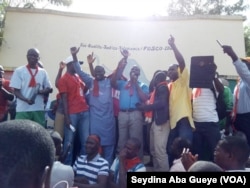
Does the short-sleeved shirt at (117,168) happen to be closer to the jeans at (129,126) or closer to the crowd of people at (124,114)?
the crowd of people at (124,114)

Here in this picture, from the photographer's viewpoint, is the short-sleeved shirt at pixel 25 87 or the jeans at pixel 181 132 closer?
the jeans at pixel 181 132

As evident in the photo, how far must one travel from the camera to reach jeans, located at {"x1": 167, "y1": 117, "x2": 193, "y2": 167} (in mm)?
5574

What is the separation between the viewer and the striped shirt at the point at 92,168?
5195 millimetres

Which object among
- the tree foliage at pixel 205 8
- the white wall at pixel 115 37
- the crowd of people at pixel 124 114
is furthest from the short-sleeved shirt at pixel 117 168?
the tree foliage at pixel 205 8

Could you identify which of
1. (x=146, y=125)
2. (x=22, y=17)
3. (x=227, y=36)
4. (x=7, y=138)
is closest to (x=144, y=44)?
(x=227, y=36)

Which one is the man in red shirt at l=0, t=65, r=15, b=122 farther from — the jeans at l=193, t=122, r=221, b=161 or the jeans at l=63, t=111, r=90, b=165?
the jeans at l=193, t=122, r=221, b=161

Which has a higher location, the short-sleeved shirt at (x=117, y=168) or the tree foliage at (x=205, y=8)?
the tree foliage at (x=205, y=8)

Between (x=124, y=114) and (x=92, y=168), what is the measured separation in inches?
42.6

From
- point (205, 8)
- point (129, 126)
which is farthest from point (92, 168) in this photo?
point (205, 8)

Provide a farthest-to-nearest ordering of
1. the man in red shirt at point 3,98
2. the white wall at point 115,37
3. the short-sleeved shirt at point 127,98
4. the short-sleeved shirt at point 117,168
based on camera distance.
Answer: the white wall at point 115,37
the short-sleeved shirt at point 127,98
the man in red shirt at point 3,98
the short-sleeved shirt at point 117,168

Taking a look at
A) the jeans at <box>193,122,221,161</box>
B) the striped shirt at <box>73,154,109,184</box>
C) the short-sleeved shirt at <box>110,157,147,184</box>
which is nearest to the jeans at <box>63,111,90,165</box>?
the striped shirt at <box>73,154,109,184</box>

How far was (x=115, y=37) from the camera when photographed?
31.1ft

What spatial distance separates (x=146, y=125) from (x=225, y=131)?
1.13 metres

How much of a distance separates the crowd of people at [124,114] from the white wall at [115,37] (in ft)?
9.34
